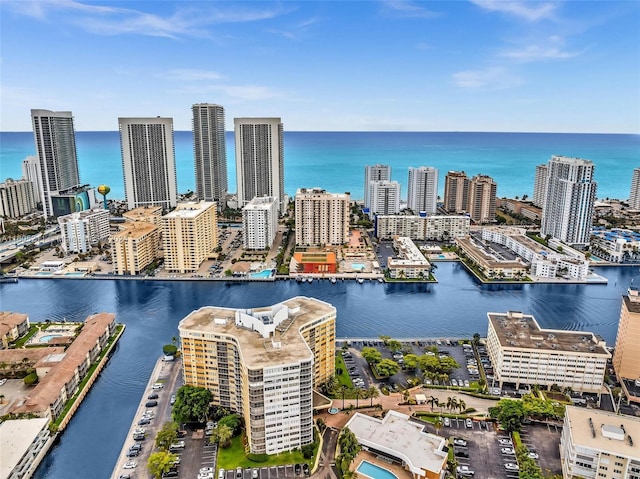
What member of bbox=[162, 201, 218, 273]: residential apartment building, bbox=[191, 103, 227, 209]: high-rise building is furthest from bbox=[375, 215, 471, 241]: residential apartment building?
bbox=[191, 103, 227, 209]: high-rise building

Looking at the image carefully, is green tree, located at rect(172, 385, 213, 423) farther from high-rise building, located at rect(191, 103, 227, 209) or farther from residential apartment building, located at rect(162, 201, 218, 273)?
high-rise building, located at rect(191, 103, 227, 209)

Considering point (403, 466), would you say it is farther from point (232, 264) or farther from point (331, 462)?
point (232, 264)

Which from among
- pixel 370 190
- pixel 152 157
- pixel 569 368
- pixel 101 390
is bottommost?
pixel 101 390

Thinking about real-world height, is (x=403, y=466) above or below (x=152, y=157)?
below

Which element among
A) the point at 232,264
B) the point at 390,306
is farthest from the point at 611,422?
the point at 232,264

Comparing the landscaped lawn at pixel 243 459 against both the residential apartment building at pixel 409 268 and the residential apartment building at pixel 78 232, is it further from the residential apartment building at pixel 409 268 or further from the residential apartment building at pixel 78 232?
the residential apartment building at pixel 78 232

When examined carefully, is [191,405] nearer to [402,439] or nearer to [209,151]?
[402,439]
